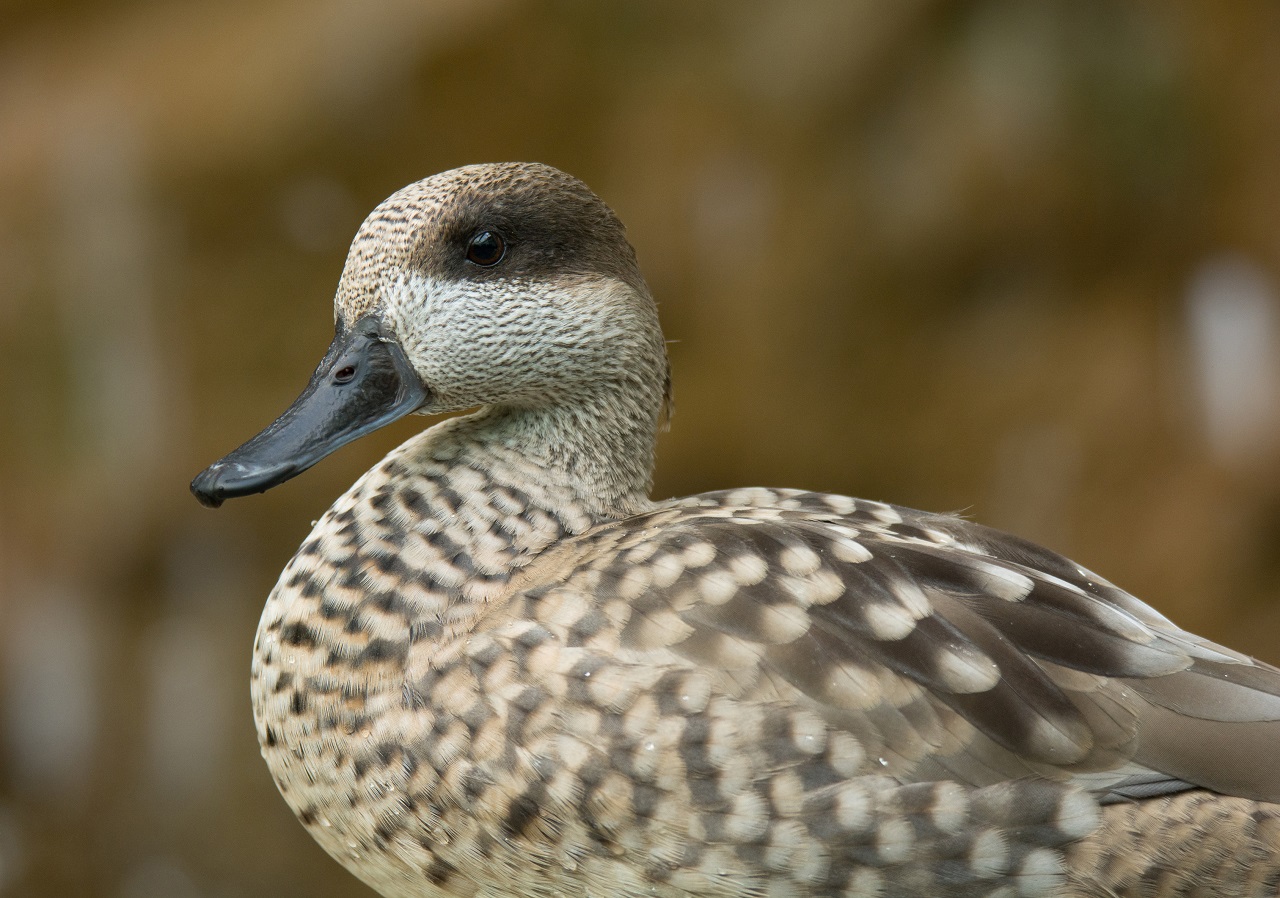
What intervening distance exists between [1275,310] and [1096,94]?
2.54 ft

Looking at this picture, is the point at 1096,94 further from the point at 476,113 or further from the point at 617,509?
the point at 617,509

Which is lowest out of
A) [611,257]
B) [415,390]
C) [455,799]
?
[455,799]

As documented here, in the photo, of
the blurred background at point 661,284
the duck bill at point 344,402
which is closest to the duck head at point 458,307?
the duck bill at point 344,402

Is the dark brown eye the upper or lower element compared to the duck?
upper

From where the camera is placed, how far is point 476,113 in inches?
141

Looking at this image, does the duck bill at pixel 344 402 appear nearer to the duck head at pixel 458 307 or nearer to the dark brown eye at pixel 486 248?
the duck head at pixel 458 307

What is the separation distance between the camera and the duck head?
1590mm

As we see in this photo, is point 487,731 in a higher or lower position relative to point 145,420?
lower

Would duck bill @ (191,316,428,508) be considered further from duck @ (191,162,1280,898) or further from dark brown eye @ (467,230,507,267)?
dark brown eye @ (467,230,507,267)

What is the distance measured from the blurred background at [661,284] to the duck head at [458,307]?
79.8 inches

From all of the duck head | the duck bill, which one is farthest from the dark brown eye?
the duck bill

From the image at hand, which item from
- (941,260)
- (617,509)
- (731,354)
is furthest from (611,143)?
(617,509)

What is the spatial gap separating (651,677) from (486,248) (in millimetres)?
563

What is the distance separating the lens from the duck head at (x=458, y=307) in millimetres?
1590
